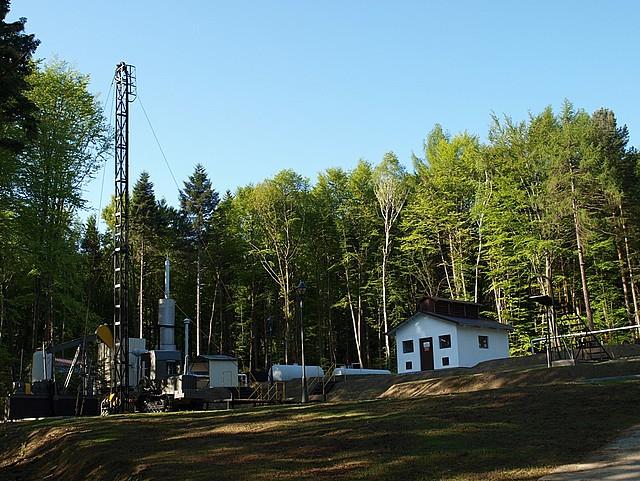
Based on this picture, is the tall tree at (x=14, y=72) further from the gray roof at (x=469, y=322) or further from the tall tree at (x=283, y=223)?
the tall tree at (x=283, y=223)

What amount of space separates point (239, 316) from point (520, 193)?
30.6 metres

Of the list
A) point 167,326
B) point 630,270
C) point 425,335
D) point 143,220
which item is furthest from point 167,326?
point 630,270

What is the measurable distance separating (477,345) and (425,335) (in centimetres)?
329

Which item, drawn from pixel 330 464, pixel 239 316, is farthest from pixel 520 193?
pixel 330 464

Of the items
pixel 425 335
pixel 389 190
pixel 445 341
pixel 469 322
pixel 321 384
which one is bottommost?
pixel 321 384

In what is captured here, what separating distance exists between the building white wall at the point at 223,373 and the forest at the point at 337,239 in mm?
5923

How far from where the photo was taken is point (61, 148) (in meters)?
34.6

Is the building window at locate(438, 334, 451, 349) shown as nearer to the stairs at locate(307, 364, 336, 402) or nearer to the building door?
the building door

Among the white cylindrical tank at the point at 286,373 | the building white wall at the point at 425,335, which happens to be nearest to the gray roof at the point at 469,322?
the building white wall at the point at 425,335

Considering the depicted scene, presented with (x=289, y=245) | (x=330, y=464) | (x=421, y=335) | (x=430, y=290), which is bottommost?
(x=330, y=464)

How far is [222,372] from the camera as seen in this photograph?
116 ft

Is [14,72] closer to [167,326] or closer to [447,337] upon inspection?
[167,326]

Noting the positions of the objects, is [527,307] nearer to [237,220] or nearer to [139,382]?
[237,220]

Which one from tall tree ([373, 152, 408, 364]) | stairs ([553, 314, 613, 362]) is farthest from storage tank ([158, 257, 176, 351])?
tall tree ([373, 152, 408, 364])
